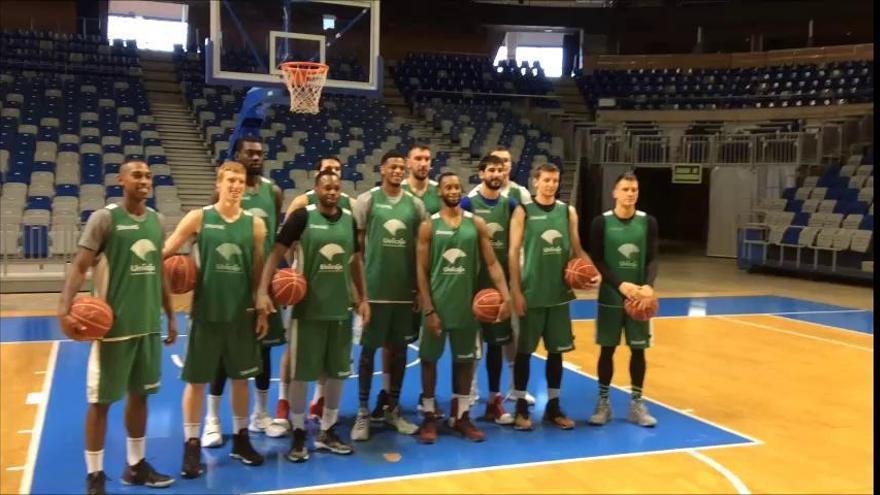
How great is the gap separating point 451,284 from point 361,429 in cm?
110

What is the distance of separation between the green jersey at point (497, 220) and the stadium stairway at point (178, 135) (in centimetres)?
946

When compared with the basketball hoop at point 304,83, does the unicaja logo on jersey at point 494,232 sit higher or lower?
lower

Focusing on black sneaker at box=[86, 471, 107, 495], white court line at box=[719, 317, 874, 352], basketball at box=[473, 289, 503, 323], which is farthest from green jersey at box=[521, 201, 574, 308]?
white court line at box=[719, 317, 874, 352]

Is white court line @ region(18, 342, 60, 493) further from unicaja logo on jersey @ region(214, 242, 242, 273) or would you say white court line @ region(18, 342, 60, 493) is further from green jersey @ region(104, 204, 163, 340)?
unicaja logo on jersey @ region(214, 242, 242, 273)

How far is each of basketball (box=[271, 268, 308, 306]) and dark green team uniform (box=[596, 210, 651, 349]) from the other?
2164 mm

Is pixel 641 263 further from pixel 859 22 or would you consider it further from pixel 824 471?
pixel 859 22

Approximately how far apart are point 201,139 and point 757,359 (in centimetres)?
1246

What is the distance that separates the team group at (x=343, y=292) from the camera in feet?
14.0

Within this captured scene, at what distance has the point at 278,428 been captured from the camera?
5434mm

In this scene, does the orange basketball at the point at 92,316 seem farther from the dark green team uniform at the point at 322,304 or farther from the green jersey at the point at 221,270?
the dark green team uniform at the point at 322,304

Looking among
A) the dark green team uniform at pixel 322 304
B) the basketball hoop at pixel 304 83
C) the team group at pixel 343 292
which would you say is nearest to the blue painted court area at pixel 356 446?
the team group at pixel 343 292

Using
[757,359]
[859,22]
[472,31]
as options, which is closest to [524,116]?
[472,31]

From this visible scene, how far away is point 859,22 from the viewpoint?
22719 millimetres

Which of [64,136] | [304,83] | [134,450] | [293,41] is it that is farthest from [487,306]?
[64,136]
